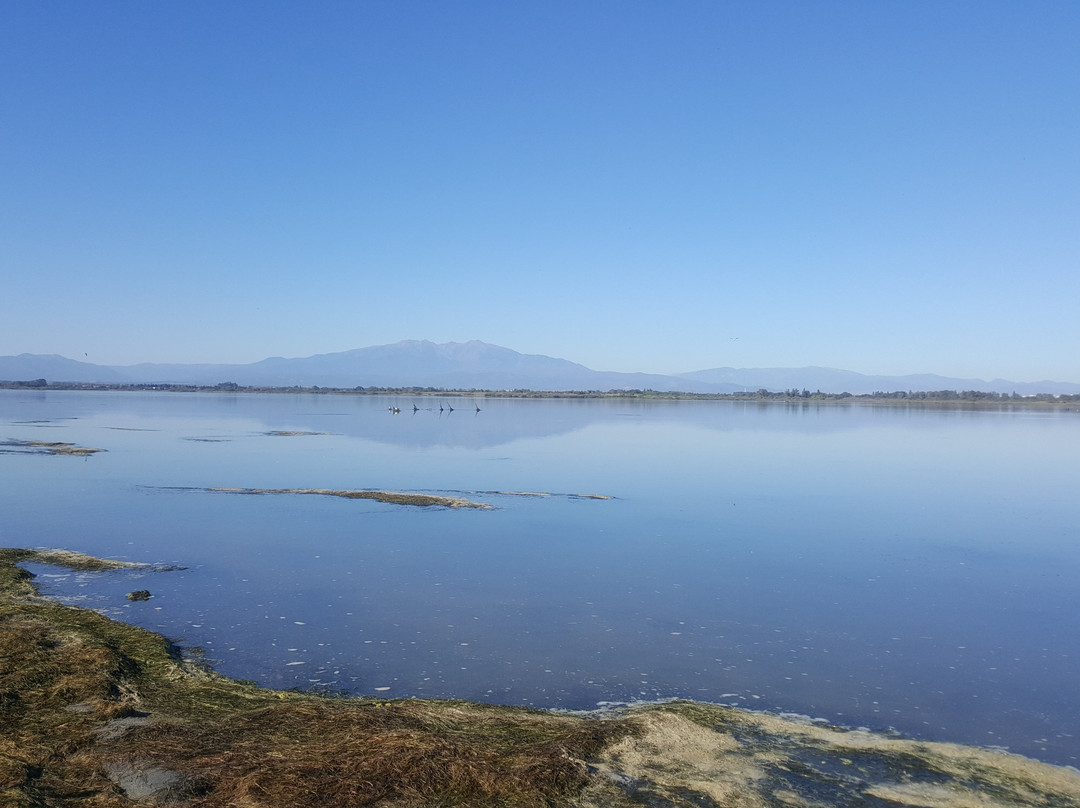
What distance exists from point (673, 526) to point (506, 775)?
45.5ft

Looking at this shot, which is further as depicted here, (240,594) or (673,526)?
(673,526)

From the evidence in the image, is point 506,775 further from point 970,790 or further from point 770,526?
point 770,526

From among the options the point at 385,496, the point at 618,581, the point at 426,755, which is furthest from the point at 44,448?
the point at 426,755

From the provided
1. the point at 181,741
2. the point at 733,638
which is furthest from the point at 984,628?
the point at 181,741

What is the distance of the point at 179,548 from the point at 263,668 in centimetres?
816

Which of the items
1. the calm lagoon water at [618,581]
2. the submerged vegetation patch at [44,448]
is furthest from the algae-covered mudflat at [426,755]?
the submerged vegetation patch at [44,448]

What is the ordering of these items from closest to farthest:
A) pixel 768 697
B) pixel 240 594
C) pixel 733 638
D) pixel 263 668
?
pixel 768 697, pixel 263 668, pixel 733 638, pixel 240 594

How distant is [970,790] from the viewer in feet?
22.7

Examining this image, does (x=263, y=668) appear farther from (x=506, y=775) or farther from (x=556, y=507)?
(x=556, y=507)

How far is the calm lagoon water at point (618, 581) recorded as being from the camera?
9.69m

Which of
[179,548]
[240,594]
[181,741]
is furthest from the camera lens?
[179,548]

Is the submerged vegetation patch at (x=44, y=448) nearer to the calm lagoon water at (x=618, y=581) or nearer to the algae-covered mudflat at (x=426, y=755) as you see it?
the calm lagoon water at (x=618, y=581)

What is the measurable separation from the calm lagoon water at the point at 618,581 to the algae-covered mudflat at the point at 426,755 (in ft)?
2.73

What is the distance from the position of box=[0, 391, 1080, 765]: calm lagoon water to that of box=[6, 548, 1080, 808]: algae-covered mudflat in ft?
2.73
